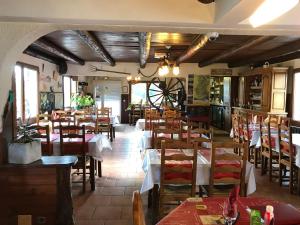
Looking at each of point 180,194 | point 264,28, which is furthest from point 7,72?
point 264,28

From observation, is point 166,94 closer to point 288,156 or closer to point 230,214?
point 288,156

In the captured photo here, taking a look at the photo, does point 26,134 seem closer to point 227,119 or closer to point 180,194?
point 180,194

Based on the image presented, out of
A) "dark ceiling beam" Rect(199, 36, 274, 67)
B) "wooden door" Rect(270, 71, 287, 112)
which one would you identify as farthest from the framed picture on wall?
"wooden door" Rect(270, 71, 287, 112)

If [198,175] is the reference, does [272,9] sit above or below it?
above

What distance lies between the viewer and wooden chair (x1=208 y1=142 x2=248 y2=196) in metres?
2.84

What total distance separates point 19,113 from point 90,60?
13.1ft

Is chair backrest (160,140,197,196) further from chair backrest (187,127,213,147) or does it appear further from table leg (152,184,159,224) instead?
chair backrest (187,127,213,147)

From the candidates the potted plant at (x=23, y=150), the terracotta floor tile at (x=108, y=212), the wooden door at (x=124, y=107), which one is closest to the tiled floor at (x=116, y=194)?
the terracotta floor tile at (x=108, y=212)

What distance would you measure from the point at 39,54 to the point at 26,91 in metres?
1.00

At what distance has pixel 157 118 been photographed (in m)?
6.36

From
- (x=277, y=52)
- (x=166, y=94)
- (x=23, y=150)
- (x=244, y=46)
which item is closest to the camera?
(x=23, y=150)

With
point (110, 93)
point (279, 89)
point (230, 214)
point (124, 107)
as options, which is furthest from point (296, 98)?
point (110, 93)

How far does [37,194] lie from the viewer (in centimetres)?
285

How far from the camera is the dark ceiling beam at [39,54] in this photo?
6.42 metres
